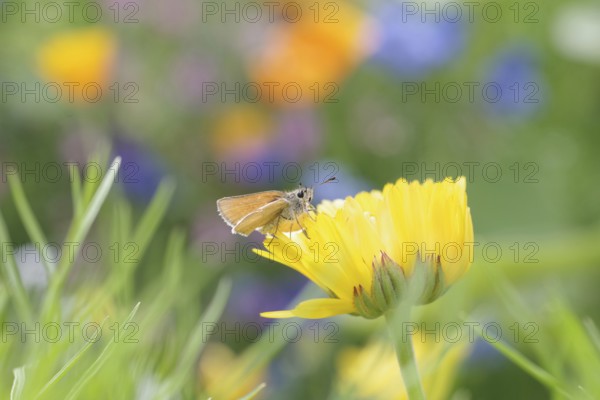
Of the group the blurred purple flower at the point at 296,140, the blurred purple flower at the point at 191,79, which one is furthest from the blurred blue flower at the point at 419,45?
the blurred purple flower at the point at 191,79

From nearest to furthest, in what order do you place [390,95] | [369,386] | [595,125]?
[369,386] < [595,125] < [390,95]

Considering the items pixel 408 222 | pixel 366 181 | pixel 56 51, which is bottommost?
pixel 366 181

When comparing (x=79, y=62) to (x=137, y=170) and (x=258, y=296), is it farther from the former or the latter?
(x=258, y=296)

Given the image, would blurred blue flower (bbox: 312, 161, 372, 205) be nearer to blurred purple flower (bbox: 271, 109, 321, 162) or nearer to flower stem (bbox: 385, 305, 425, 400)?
blurred purple flower (bbox: 271, 109, 321, 162)

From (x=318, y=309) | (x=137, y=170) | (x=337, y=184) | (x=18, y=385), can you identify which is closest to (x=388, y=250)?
(x=318, y=309)

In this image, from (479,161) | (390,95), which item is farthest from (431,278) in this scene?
(390,95)

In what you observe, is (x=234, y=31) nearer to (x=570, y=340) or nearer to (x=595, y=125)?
(x=595, y=125)
